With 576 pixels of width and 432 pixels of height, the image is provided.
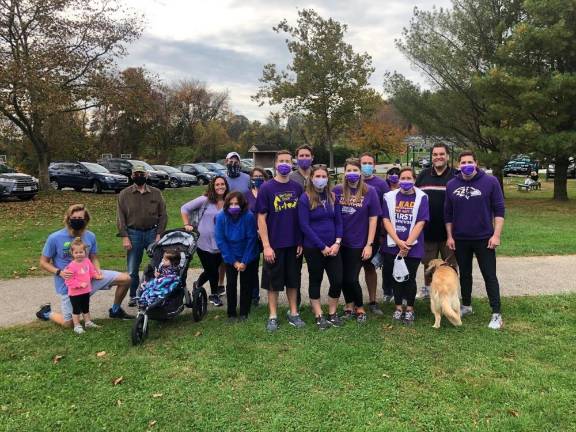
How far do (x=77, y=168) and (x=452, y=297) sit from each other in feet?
77.8

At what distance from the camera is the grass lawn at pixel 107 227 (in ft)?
30.3

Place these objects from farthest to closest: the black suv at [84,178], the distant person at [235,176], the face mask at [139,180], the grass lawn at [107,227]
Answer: the black suv at [84,178] → the grass lawn at [107,227] → the distant person at [235,176] → the face mask at [139,180]

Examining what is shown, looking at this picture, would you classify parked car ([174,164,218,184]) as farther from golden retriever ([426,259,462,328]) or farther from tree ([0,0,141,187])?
golden retriever ([426,259,462,328])

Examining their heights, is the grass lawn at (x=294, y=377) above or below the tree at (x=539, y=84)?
below

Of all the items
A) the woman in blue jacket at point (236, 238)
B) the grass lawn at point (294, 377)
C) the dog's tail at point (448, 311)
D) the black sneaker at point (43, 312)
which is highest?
the woman in blue jacket at point (236, 238)

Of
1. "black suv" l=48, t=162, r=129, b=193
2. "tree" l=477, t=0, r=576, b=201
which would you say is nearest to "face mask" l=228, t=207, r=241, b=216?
"tree" l=477, t=0, r=576, b=201

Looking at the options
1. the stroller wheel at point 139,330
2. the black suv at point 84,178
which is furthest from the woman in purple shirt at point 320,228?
the black suv at point 84,178

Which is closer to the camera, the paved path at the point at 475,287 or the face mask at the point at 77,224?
the face mask at the point at 77,224

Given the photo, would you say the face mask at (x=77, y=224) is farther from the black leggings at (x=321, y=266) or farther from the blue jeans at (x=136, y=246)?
the black leggings at (x=321, y=266)

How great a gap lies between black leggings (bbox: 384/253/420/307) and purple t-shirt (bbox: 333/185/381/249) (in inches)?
20.4

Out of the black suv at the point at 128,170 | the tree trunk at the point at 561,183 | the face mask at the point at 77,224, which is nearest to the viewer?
the face mask at the point at 77,224

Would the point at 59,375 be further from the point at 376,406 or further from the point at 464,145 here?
Answer: the point at 464,145

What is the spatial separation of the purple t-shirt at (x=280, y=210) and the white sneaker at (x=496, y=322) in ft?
7.78

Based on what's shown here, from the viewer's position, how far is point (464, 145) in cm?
2431
